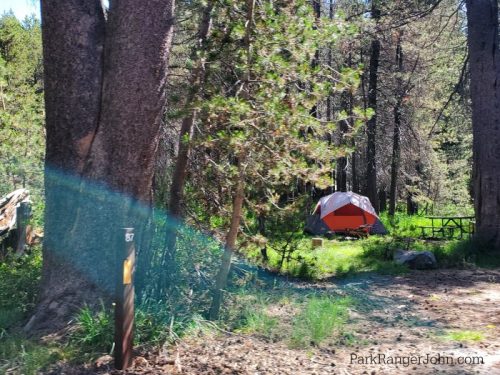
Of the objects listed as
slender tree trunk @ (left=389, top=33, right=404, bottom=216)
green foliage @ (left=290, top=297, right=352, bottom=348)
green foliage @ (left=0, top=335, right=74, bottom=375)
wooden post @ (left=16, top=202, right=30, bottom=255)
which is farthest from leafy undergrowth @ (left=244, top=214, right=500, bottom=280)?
slender tree trunk @ (left=389, top=33, right=404, bottom=216)

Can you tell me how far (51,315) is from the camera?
17.6 feet

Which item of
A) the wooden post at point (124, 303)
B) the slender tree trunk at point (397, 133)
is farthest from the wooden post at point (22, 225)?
the slender tree trunk at point (397, 133)

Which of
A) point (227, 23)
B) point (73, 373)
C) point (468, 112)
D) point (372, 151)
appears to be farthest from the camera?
point (372, 151)

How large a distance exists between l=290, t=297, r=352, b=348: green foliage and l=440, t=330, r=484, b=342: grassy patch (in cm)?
110

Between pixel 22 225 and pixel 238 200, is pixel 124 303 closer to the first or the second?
pixel 238 200

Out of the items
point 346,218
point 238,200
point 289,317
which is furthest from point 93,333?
point 346,218

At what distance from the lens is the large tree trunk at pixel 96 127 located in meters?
5.65

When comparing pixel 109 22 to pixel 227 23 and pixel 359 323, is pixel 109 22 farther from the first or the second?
pixel 359 323

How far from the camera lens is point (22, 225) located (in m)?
9.82

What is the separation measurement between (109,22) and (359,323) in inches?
168

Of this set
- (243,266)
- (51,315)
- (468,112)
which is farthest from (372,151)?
(51,315)

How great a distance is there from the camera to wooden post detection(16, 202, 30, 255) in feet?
32.1

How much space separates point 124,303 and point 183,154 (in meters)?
2.74

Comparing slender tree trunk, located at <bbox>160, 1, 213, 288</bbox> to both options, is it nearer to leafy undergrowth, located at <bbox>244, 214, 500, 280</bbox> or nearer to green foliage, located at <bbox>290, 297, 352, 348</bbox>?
leafy undergrowth, located at <bbox>244, 214, 500, 280</bbox>
